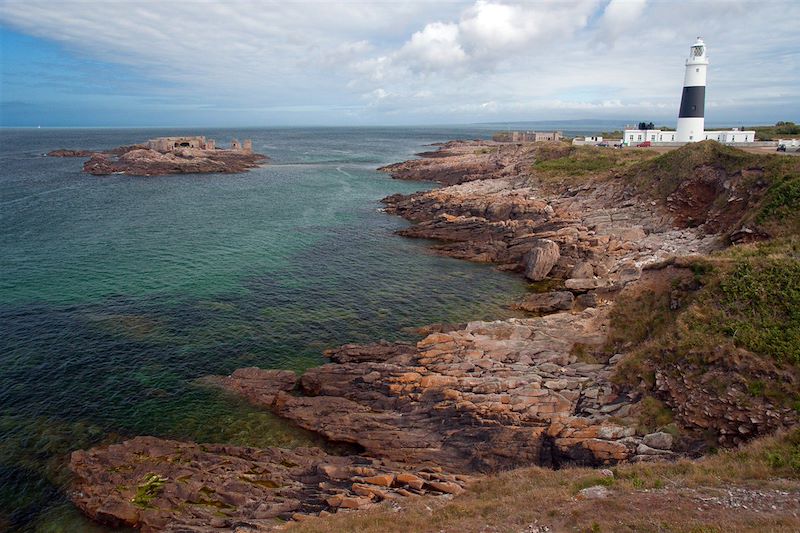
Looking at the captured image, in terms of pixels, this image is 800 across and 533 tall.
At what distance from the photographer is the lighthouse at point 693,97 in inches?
2137

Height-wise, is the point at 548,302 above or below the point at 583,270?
below

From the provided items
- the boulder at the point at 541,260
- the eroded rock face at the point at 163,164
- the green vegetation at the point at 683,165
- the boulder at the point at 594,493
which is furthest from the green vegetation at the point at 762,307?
the eroded rock face at the point at 163,164

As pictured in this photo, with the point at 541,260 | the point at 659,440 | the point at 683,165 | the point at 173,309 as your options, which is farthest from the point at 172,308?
the point at 683,165

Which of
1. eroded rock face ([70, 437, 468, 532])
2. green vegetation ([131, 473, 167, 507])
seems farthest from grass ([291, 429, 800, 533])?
green vegetation ([131, 473, 167, 507])

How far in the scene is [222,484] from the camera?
16688 mm

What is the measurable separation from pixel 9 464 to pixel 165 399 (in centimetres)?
586

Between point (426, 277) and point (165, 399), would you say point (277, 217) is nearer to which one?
point (426, 277)

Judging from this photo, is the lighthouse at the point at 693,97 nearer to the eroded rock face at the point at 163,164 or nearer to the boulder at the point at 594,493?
the boulder at the point at 594,493

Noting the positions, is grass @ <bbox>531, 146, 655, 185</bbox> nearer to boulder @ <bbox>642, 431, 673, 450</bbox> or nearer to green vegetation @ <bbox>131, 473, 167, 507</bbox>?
boulder @ <bbox>642, 431, 673, 450</bbox>

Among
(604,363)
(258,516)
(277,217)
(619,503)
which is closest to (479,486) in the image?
→ (619,503)

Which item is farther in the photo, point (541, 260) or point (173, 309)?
point (541, 260)

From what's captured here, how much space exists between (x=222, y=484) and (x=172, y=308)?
17912 millimetres

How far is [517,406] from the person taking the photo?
63.7 ft

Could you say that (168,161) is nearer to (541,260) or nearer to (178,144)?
(178,144)
